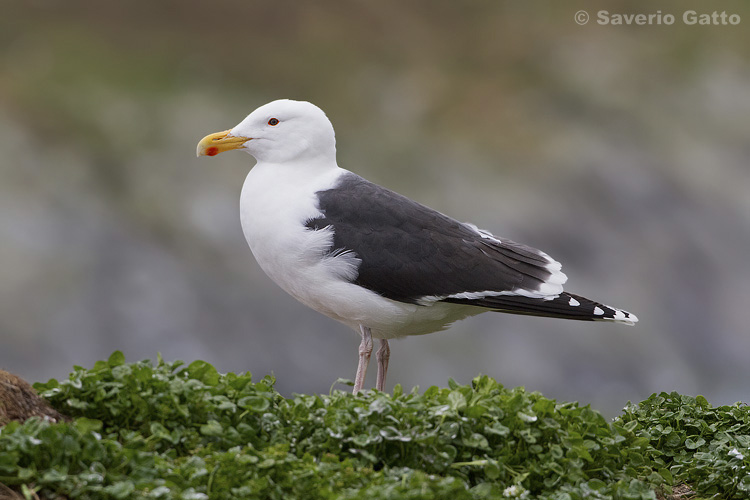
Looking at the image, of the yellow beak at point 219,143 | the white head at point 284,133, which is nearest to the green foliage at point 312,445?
the white head at point 284,133

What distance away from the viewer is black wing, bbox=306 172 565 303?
244 inches

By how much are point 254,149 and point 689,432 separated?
3.66m

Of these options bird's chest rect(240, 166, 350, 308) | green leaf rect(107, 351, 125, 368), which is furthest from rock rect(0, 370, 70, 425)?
bird's chest rect(240, 166, 350, 308)

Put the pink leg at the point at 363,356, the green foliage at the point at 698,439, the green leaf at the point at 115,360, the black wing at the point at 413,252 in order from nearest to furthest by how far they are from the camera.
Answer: the green leaf at the point at 115,360 → the green foliage at the point at 698,439 → the black wing at the point at 413,252 → the pink leg at the point at 363,356

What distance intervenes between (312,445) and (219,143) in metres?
2.79

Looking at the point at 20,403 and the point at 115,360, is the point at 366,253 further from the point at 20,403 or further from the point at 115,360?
the point at 20,403

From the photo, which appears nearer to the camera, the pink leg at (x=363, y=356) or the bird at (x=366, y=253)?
the bird at (x=366, y=253)

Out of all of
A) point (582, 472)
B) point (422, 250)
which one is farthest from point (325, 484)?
point (422, 250)

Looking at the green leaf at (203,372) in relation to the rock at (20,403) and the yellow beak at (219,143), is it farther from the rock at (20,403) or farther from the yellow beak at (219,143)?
the yellow beak at (219,143)

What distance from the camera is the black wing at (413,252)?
20.3 ft

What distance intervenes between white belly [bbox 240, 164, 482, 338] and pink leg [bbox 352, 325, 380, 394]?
0.07 m

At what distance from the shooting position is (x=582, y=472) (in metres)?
4.94

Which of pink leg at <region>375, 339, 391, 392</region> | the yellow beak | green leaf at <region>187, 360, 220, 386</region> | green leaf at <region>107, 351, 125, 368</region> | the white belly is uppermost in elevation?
the yellow beak

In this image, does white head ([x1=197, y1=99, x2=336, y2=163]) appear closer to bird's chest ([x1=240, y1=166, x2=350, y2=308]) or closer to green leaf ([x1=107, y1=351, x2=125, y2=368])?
bird's chest ([x1=240, y1=166, x2=350, y2=308])
